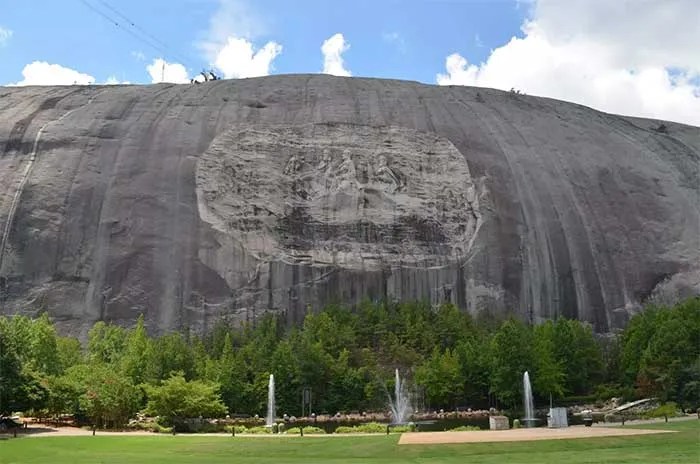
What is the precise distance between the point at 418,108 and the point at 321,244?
1437cm

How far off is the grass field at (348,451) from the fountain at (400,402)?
12768mm

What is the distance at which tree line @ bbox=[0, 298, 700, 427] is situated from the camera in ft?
98.4

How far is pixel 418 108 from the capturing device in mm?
55094

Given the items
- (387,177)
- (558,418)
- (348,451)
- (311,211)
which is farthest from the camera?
(387,177)

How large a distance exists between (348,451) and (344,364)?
58.7 ft

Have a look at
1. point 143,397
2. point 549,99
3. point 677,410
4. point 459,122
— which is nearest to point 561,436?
point 677,410

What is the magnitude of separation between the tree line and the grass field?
806 cm

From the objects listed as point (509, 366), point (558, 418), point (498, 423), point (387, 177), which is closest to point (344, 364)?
point (509, 366)

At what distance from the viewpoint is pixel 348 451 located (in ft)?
59.9

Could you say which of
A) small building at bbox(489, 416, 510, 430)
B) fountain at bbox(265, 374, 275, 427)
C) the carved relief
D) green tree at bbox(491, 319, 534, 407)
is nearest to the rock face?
the carved relief

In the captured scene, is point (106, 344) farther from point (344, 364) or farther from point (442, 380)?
point (442, 380)

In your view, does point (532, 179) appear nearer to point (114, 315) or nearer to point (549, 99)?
point (549, 99)

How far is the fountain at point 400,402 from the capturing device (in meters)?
34.6

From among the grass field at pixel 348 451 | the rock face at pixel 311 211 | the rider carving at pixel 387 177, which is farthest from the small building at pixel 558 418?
the rider carving at pixel 387 177
